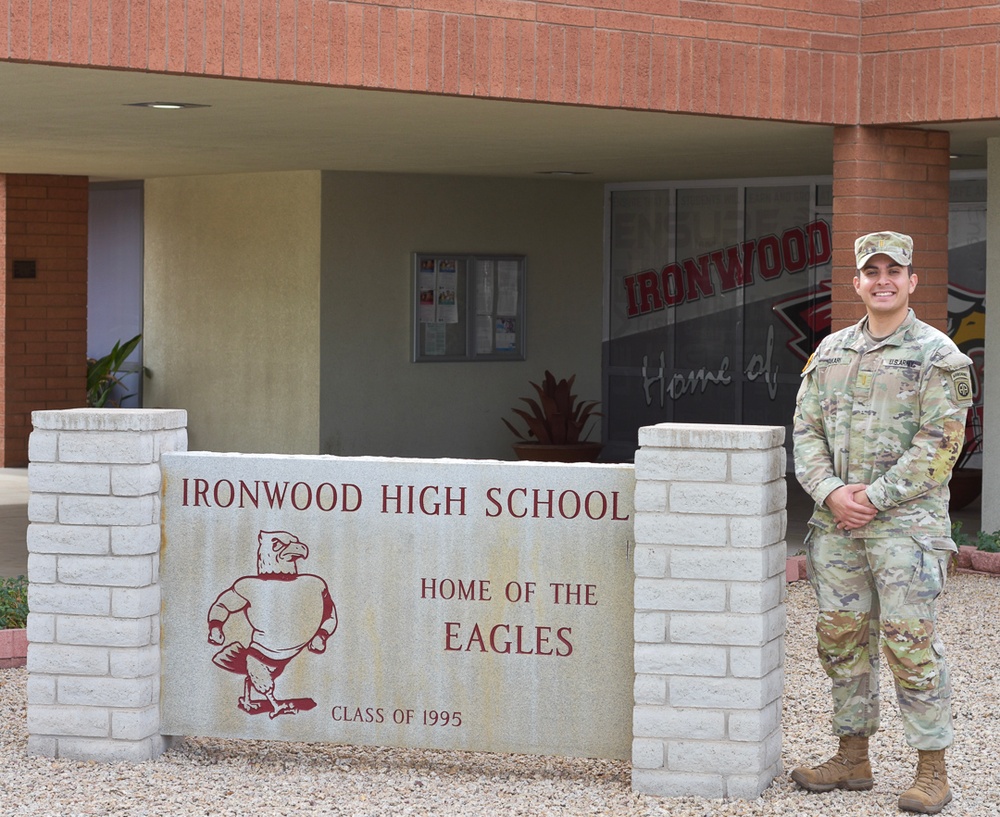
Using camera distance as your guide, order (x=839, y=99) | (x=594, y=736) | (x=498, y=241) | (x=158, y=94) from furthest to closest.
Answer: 1. (x=498, y=241)
2. (x=839, y=99)
3. (x=158, y=94)
4. (x=594, y=736)

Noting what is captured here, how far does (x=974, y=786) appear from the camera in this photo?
19.2 feet

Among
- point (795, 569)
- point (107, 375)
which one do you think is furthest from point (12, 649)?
point (107, 375)

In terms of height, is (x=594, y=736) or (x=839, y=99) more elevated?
(x=839, y=99)

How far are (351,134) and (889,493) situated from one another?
6526 millimetres

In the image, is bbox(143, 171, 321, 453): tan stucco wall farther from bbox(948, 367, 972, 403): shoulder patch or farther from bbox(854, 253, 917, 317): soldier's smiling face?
bbox(948, 367, 972, 403): shoulder patch

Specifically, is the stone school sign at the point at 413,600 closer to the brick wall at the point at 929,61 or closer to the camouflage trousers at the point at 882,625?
the camouflage trousers at the point at 882,625

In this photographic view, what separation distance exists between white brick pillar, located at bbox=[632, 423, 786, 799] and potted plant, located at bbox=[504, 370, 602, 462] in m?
9.82

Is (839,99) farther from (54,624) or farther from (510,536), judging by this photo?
(54,624)

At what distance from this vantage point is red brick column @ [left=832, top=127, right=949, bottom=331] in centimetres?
999

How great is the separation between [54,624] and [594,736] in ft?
6.44

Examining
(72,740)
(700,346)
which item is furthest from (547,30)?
(700,346)

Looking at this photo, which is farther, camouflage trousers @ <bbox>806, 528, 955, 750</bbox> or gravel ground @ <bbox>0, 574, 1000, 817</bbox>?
gravel ground @ <bbox>0, 574, 1000, 817</bbox>

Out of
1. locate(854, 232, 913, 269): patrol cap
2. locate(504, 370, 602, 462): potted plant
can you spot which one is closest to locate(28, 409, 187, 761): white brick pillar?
locate(854, 232, 913, 269): patrol cap

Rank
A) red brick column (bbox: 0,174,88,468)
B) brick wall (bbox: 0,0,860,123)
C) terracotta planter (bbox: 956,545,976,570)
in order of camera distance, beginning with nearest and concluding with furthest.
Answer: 1. brick wall (bbox: 0,0,860,123)
2. terracotta planter (bbox: 956,545,976,570)
3. red brick column (bbox: 0,174,88,468)
